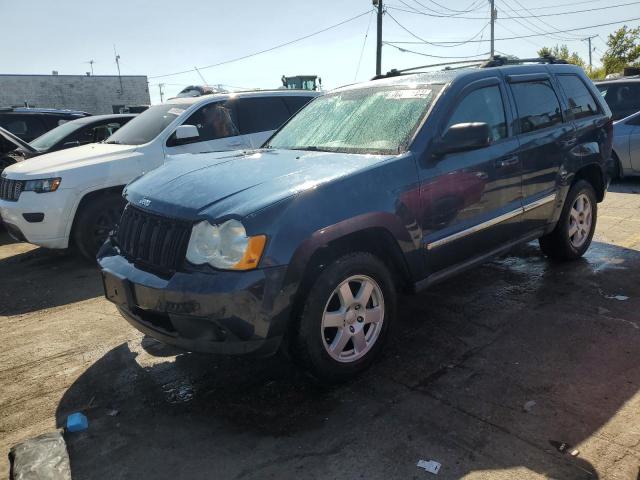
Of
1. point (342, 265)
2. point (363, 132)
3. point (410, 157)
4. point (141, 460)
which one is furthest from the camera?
point (363, 132)

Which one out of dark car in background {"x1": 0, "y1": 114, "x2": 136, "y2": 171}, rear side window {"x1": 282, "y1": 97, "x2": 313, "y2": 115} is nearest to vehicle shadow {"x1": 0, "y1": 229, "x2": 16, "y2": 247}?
dark car in background {"x1": 0, "y1": 114, "x2": 136, "y2": 171}

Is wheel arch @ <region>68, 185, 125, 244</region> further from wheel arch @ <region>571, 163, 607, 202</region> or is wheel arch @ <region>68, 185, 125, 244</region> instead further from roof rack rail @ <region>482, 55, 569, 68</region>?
wheel arch @ <region>571, 163, 607, 202</region>

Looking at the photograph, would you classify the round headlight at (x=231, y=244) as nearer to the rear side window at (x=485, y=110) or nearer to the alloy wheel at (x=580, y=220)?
the rear side window at (x=485, y=110)

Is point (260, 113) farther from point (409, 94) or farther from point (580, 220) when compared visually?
point (580, 220)

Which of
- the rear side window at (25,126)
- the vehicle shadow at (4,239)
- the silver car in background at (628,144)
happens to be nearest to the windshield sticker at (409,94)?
the vehicle shadow at (4,239)

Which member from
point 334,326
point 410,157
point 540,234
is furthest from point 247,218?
point 540,234

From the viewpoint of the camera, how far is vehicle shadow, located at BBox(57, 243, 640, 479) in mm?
2529

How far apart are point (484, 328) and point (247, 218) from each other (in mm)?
2161

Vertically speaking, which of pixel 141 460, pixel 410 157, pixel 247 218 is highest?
pixel 410 157

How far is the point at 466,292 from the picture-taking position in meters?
4.68

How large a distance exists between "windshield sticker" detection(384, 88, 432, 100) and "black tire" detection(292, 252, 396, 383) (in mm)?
1336

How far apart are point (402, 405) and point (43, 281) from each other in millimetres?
4480

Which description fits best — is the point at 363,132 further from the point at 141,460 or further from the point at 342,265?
the point at 141,460

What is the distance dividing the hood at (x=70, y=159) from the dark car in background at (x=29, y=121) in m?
3.97
